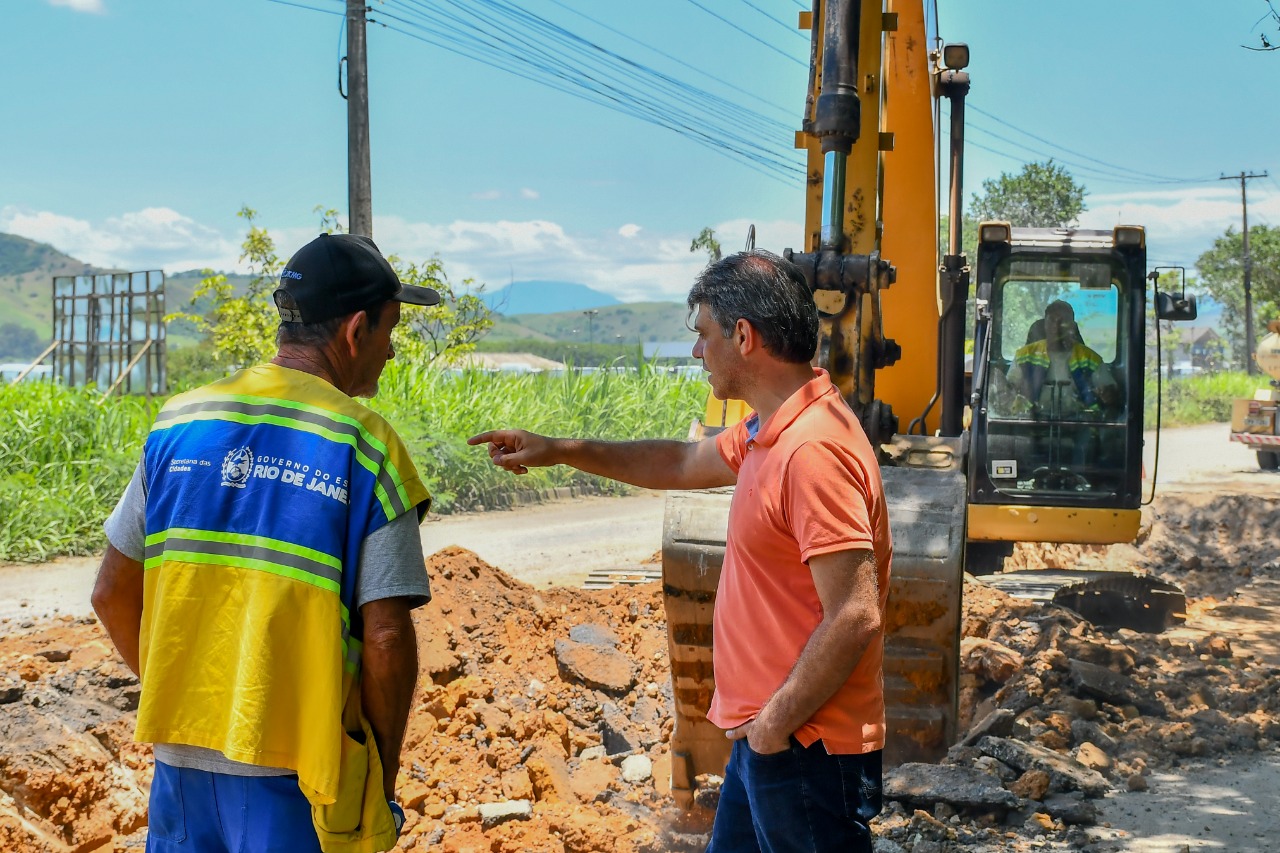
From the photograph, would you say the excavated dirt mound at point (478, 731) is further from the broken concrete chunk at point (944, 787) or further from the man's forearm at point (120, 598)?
the man's forearm at point (120, 598)

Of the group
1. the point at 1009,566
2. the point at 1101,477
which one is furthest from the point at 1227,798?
the point at 1009,566

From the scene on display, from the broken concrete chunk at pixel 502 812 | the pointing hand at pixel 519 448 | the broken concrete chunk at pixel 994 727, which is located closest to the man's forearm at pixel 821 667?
the pointing hand at pixel 519 448

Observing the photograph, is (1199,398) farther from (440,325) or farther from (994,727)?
(994,727)

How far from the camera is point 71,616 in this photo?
7.78m

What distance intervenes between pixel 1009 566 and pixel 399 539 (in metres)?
10.2

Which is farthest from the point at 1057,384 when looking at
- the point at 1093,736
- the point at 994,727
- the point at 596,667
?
the point at 596,667

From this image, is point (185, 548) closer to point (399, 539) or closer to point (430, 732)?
point (399, 539)

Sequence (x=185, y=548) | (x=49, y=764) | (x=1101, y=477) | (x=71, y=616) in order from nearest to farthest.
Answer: (x=185, y=548) → (x=49, y=764) → (x=71, y=616) → (x=1101, y=477)

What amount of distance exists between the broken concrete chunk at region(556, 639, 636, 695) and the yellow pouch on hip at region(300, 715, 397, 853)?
4050 mm

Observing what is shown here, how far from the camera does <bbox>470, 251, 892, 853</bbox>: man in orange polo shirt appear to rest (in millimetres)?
2395

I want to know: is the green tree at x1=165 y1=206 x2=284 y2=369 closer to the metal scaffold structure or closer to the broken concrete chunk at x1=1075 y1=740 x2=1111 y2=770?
the metal scaffold structure

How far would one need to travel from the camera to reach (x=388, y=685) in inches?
88.0

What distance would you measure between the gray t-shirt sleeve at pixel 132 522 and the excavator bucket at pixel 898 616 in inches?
99.1

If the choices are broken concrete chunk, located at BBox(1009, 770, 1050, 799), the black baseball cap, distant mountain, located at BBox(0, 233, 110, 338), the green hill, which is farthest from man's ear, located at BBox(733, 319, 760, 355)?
distant mountain, located at BBox(0, 233, 110, 338)
